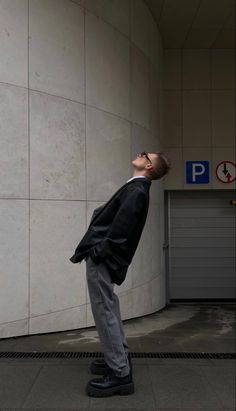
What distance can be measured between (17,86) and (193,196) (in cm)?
509

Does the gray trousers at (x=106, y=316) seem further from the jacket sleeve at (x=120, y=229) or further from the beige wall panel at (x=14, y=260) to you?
the beige wall panel at (x=14, y=260)

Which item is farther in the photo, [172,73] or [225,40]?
[172,73]

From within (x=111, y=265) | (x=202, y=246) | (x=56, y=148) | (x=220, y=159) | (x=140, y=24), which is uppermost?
(x=140, y=24)

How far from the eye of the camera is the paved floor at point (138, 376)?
3736mm

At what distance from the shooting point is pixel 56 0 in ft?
20.2

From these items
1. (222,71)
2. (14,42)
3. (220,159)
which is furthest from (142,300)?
(222,71)

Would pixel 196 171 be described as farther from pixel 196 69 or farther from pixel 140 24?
pixel 140 24

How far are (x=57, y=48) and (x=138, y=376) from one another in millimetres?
4081

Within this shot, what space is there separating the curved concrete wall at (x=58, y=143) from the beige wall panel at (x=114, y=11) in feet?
0.05

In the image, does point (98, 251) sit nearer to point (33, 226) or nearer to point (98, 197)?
point (33, 226)

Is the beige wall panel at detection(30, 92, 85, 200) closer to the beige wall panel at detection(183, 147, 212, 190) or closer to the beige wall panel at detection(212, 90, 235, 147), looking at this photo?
the beige wall panel at detection(183, 147, 212, 190)

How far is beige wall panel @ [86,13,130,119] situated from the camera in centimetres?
659

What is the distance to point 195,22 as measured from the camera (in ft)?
28.8

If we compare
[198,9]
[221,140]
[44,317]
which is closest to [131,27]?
[198,9]
